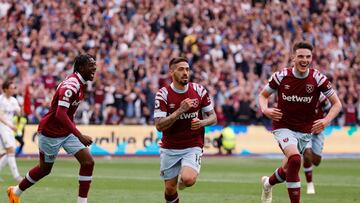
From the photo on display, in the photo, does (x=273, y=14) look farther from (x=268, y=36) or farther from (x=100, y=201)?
(x=100, y=201)

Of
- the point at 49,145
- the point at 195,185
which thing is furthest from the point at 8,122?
the point at 49,145

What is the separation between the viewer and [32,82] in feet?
108

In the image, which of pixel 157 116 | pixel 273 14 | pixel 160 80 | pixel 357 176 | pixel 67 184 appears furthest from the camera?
pixel 273 14

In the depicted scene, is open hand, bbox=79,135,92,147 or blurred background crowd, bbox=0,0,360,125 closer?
open hand, bbox=79,135,92,147

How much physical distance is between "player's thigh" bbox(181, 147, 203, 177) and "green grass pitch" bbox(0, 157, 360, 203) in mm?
3259

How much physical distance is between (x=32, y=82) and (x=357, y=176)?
43.9 ft

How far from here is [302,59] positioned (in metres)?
14.9

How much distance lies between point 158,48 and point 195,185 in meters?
16.1

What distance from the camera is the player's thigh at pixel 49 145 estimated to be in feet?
48.8

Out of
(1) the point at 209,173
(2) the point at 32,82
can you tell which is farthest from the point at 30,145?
(1) the point at 209,173

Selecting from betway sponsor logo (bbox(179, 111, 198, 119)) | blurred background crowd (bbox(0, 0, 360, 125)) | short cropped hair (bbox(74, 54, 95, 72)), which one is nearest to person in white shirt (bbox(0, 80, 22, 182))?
short cropped hair (bbox(74, 54, 95, 72))

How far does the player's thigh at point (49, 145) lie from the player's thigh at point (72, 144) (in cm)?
8

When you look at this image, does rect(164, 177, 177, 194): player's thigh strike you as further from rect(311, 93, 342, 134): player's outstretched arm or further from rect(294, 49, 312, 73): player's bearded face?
rect(294, 49, 312, 73): player's bearded face

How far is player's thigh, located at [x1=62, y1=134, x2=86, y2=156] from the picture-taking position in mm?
14820
